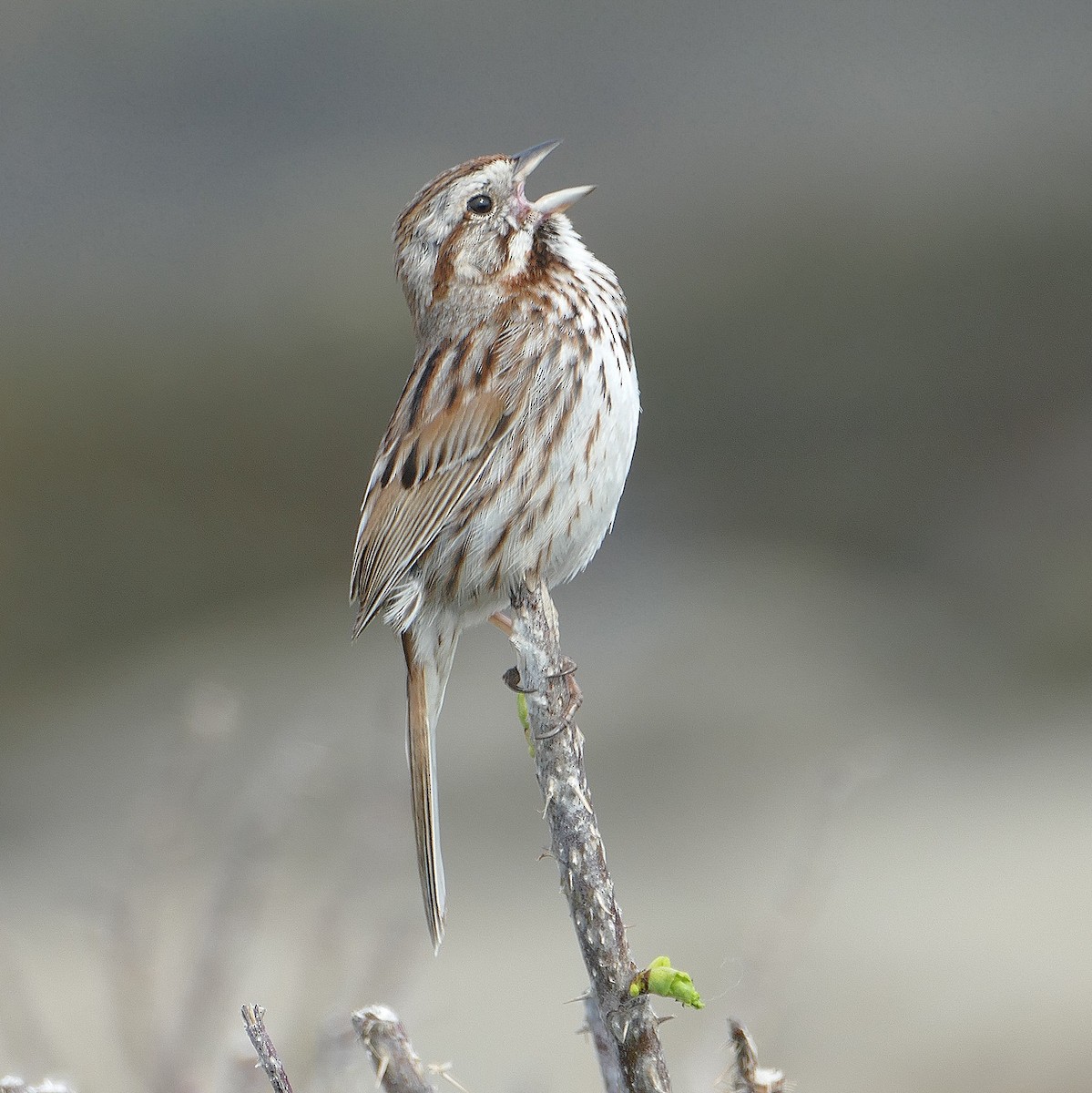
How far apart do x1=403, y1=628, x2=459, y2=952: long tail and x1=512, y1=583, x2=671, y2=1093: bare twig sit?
0.60 m

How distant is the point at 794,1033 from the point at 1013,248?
17.3 feet

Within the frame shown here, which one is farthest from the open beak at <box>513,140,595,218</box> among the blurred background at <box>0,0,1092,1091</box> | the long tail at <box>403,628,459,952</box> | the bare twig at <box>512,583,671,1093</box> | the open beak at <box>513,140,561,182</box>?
the blurred background at <box>0,0,1092,1091</box>

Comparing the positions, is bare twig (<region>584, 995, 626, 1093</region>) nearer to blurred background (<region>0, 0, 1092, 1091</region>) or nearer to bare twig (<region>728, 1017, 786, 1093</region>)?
bare twig (<region>728, 1017, 786, 1093</region>)

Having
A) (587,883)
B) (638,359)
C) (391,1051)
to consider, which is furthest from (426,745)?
(638,359)

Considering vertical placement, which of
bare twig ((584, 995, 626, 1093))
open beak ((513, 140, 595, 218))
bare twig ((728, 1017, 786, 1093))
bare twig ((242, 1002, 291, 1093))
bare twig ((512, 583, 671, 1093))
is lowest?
bare twig ((728, 1017, 786, 1093))

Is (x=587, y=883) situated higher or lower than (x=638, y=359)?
lower

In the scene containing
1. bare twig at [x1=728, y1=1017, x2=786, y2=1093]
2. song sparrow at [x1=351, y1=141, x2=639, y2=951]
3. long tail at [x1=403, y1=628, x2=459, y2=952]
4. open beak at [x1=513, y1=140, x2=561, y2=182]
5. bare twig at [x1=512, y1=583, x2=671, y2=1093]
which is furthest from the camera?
open beak at [x1=513, y1=140, x2=561, y2=182]

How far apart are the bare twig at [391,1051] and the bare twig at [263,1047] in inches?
6.3

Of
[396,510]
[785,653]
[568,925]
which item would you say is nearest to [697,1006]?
[396,510]

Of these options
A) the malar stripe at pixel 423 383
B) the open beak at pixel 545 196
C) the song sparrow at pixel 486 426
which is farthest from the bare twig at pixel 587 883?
the open beak at pixel 545 196

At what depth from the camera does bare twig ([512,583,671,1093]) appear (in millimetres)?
1961

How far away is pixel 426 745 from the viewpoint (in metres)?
3.30

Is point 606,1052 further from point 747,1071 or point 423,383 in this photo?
point 423,383

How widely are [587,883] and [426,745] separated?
127 cm
